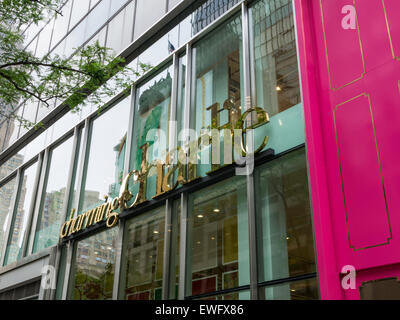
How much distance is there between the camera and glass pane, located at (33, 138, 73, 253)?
637 inches

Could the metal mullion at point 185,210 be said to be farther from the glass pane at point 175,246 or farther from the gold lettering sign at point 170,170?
the gold lettering sign at point 170,170

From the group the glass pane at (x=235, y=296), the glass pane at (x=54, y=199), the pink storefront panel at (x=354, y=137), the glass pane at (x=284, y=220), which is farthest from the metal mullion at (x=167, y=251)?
the glass pane at (x=54, y=199)

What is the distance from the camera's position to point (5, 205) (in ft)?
68.6

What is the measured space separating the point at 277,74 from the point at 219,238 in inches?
152

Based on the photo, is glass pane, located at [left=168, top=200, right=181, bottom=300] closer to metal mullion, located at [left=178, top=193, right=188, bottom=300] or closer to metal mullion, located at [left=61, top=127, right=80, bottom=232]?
metal mullion, located at [left=178, top=193, right=188, bottom=300]

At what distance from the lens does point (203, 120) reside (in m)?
11.5

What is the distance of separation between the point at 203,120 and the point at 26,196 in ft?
36.9

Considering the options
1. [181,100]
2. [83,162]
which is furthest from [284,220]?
[83,162]

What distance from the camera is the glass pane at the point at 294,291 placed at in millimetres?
7602

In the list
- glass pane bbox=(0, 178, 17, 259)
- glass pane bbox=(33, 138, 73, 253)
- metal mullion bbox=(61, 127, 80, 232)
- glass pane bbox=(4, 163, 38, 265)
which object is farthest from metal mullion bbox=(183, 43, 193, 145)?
glass pane bbox=(0, 178, 17, 259)

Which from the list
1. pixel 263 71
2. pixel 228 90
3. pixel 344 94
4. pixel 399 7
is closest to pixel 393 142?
pixel 344 94

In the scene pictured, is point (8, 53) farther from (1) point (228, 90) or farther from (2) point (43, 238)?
(2) point (43, 238)

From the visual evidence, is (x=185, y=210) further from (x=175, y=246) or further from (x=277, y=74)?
(x=277, y=74)

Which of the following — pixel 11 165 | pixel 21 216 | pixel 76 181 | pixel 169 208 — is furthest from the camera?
pixel 11 165
